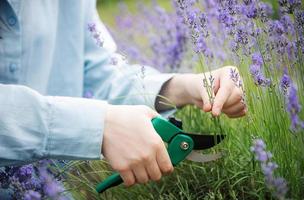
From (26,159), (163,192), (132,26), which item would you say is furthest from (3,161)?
(132,26)

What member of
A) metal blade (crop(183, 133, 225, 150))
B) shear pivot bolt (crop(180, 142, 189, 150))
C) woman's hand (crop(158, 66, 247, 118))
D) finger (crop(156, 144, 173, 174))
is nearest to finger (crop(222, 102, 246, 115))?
woman's hand (crop(158, 66, 247, 118))

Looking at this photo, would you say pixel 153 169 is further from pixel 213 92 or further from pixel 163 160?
pixel 213 92

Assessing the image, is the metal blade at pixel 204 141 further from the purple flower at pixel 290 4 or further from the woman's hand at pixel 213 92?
the purple flower at pixel 290 4

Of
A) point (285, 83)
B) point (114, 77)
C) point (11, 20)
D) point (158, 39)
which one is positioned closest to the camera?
point (285, 83)

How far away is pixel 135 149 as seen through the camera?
1.38 metres

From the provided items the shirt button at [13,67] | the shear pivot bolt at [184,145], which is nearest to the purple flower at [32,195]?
the shear pivot bolt at [184,145]

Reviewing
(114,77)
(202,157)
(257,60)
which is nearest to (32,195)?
(202,157)

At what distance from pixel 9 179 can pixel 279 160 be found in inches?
28.6

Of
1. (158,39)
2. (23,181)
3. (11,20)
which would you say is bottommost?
(23,181)

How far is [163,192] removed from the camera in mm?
1634

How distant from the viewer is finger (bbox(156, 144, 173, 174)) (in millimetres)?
1376

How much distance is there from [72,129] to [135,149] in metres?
0.20

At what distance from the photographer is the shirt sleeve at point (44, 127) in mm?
1454

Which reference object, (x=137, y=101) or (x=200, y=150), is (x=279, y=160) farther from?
(x=137, y=101)
